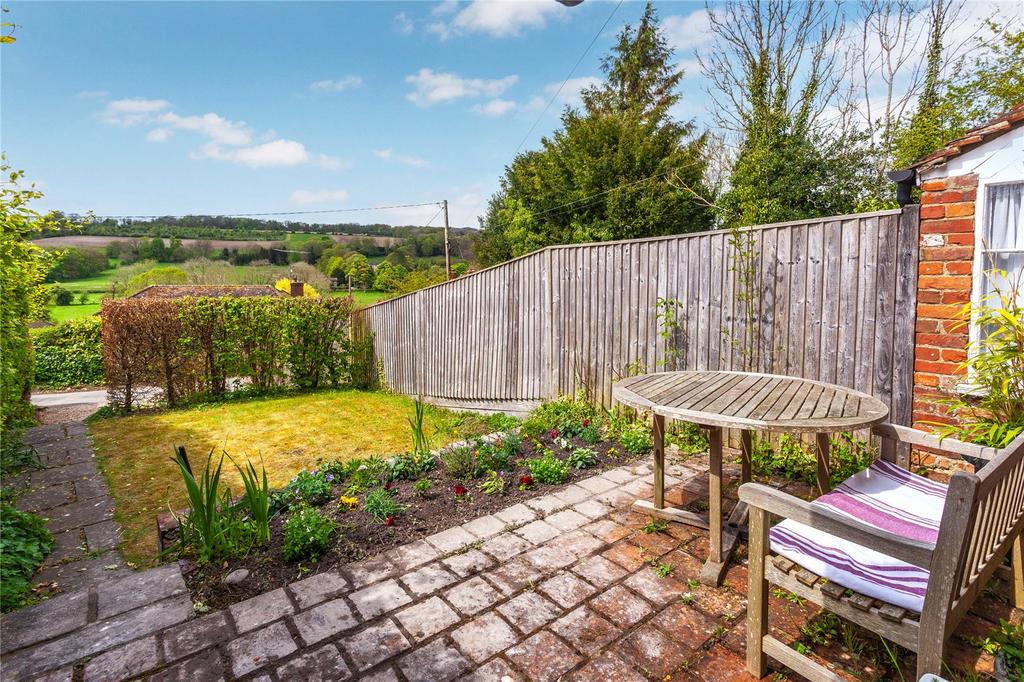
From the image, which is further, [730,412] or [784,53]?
[784,53]

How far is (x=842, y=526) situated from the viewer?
53.4 inches

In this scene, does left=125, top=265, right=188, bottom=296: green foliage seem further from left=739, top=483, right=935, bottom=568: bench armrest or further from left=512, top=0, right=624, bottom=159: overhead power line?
left=739, top=483, right=935, bottom=568: bench armrest

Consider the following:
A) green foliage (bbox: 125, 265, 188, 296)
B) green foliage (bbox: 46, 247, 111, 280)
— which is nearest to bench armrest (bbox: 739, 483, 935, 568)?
green foliage (bbox: 46, 247, 111, 280)

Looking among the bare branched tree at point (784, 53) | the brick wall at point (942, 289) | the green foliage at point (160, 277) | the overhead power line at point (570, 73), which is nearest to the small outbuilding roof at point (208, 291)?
the green foliage at point (160, 277)

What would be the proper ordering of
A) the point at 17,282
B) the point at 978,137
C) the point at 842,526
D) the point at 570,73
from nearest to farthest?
the point at 842,526 → the point at 978,137 → the point at 17,282 → the point at 570,73

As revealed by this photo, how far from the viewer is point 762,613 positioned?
165 centimetres

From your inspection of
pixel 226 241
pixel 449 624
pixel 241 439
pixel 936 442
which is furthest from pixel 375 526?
pixel 226 241

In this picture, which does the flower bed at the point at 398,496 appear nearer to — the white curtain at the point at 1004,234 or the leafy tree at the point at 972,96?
the white curtain at the point at 1004,234

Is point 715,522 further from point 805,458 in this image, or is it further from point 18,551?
point 18,551

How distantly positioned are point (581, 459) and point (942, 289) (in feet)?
8.22

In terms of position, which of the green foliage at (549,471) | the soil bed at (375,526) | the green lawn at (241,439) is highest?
the green foliage at (549,471)

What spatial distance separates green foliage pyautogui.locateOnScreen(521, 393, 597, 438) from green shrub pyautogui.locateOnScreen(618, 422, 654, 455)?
39 centimetres

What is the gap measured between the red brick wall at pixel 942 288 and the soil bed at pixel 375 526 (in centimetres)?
196

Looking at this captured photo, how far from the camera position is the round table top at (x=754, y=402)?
2025mm
